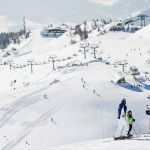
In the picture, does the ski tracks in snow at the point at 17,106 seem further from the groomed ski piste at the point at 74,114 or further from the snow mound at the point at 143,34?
the snow mound at the point at 143,34

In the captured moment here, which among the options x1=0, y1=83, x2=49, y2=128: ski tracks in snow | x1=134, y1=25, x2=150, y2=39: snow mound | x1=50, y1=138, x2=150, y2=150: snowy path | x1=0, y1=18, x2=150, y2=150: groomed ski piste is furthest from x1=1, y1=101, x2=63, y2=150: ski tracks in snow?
x1=134, y1=25, x2=150, y2=39: snow mound

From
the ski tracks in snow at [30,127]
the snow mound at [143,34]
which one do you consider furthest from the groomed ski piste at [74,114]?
the snow mound at [143,34]

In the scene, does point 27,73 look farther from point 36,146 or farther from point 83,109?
point 36,146

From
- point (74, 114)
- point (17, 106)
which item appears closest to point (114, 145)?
point (74, 114)

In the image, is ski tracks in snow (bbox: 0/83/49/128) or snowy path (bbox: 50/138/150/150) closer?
snowy path (bbox: 50/138/150/150)

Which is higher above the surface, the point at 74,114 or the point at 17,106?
the point at 17,106

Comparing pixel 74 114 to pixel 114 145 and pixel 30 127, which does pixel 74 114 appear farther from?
pixel 114 145

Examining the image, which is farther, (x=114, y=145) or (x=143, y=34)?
(x=143, y=34)

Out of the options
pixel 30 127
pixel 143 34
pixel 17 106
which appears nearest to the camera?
pixel 30 127

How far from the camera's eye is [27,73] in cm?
6756

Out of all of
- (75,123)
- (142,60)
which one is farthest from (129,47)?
(75,123)

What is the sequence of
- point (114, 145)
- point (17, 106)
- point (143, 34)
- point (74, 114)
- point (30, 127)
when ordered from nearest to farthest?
point (114, 145) → point (30, 127) → point (74, 114) → point (17, 106) → point (143, 34)

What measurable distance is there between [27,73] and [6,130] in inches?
1439

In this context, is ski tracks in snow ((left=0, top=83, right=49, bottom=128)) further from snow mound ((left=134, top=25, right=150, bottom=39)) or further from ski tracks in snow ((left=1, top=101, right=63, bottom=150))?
snow mound ((left=134, top=25, right=150, bottom=39))
